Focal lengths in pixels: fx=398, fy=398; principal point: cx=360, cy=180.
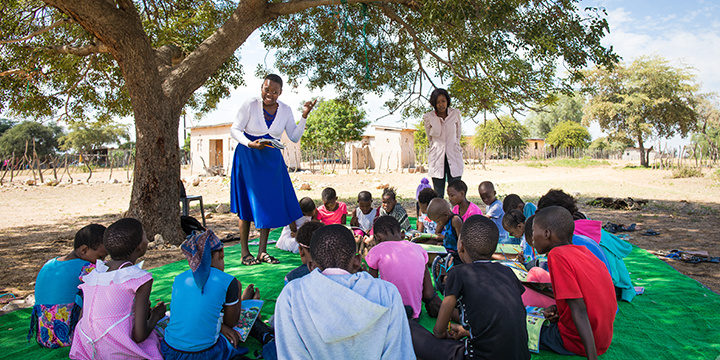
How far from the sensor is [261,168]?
13.8 ft

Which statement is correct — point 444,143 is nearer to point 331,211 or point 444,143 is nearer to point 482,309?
point 331,211

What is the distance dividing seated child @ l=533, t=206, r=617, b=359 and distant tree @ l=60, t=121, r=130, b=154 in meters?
44.5

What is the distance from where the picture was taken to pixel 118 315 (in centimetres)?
208

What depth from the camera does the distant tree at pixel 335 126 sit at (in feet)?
100

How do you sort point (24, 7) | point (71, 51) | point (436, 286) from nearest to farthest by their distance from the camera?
1. point (436, 286)
2. point (71, 51)
3. point (24, 7)

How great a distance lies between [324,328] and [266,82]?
3.08m

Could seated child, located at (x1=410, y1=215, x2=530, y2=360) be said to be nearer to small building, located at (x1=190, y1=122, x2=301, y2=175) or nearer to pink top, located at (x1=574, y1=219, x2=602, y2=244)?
pink top, located at (x1=574, y1=219, x2=602, y2=244)

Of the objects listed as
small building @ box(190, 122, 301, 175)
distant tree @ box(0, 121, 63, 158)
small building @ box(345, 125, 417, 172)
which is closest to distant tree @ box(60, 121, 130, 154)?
distant tree @ box(0, 121, 63, 158)

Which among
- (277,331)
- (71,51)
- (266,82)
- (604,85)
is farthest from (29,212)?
(604,85)

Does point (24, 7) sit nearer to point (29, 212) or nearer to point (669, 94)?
point (29, 212)

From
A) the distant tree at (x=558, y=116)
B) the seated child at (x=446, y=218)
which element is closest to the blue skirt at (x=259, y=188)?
the seated child at (x=446, y=218)

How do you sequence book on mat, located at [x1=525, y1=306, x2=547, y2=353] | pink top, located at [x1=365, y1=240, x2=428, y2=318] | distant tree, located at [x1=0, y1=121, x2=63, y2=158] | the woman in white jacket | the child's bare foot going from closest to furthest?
book on mat, located at [x1=525, y1=306, x2=547, y2=353], pink top, located at [x1=365, y1=240, x2=428, y2=318], the child's bare foot, the woman in white jacket, distant tree, located at [x1=0, y1=121, x2=63, y2=158]

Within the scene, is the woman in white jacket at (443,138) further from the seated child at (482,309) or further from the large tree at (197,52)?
the seated child at (482,309)

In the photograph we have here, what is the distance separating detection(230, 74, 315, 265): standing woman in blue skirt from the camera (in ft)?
13.5
